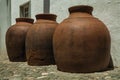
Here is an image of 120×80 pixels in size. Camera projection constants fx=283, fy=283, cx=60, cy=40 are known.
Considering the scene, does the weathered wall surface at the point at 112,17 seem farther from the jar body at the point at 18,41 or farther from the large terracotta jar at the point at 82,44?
the jar body at the point at 18,41

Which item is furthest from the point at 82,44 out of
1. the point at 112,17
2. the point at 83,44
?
the point at 112,17

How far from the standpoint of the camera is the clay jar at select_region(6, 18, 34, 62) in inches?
268

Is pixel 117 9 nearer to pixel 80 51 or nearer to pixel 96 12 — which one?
pixel 96 12

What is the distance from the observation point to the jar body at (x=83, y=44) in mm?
4703

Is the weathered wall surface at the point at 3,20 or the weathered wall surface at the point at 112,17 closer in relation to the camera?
the weathered wall surface at the point at 112,17

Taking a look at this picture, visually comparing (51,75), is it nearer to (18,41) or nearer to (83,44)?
(83,44)

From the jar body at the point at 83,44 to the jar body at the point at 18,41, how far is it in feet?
6.90

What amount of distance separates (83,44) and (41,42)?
138 centimetres

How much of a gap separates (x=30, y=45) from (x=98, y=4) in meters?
1.65

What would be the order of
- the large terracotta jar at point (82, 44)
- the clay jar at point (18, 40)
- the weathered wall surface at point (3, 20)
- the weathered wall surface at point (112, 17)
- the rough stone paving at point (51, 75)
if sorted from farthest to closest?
the weathered wall surface at point (3, 20) < the clay jar at point (18, 40) < the weathered wall surface at point (112, 17) < the large terracotta jar at point (82, 44) < the rough stone paving at point (51, 75)

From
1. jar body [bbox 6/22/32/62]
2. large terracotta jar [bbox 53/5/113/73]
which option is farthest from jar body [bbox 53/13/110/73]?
jar body [bbox 6/22/32/62]

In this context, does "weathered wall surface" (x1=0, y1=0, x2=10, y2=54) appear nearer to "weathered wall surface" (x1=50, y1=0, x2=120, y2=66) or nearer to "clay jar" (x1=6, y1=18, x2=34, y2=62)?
"clay jar" (x1=6, y1=18, x2=34, y2=62)

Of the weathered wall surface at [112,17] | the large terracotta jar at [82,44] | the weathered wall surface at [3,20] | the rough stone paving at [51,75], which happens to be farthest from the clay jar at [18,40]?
the weathered wall surface at [3,20]

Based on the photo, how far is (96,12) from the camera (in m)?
5.79
